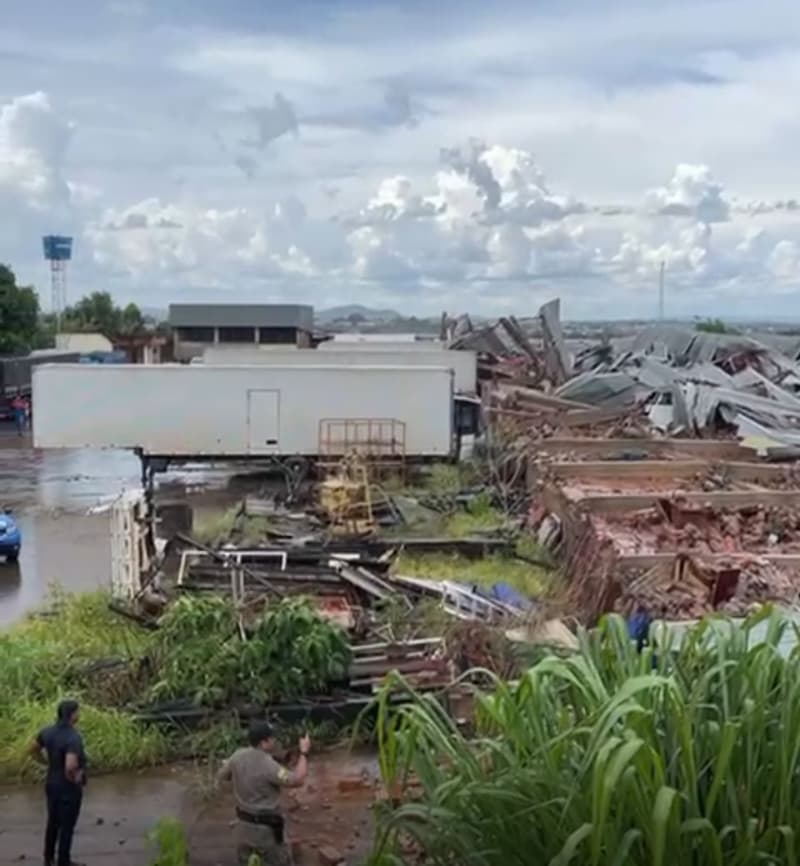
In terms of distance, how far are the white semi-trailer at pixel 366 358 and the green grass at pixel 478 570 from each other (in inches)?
649

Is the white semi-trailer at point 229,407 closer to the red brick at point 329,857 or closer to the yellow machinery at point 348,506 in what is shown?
the yellow machinery at point 348,506

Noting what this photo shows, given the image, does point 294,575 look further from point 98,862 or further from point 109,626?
point 98,862

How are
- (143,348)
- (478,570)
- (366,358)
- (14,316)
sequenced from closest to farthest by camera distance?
(478,570), (366,358), (14,316), (143,348)

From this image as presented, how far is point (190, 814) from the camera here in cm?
905

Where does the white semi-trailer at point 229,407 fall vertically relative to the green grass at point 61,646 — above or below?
above

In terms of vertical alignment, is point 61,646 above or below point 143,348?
below

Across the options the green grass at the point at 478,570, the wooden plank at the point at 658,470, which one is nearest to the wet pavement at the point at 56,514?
the green grass at the point at 478,570

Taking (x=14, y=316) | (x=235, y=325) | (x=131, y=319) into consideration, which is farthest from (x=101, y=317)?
(x=14, y=316)

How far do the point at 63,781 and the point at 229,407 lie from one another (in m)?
19.4

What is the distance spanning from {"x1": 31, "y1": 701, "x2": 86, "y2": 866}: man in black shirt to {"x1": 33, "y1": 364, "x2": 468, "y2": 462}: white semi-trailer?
19056mm

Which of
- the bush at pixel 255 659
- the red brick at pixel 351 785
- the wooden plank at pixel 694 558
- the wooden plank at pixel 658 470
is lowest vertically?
the red brick at pixel 351 785

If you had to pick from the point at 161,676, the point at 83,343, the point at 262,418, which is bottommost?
the point at 161,676

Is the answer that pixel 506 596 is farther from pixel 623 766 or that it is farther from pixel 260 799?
pixel 623 766

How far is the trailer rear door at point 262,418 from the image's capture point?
26.9m
